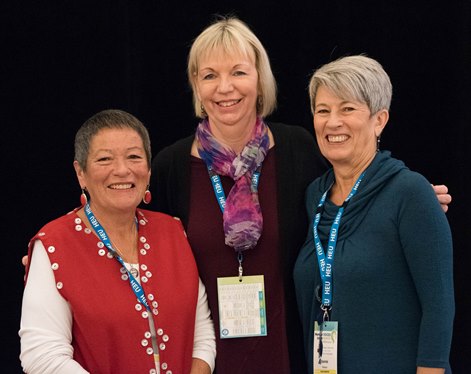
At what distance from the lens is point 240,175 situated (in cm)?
281

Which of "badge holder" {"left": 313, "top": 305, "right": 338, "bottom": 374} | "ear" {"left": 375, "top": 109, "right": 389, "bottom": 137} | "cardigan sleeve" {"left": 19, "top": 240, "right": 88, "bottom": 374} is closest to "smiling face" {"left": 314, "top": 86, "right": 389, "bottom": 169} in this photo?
"ear" {"left": 375, "top": 109, "right": 389, "bottom": 137}

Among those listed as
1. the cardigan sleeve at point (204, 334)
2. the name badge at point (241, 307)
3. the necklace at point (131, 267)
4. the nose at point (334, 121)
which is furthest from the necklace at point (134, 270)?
the nose at point (334, 121)

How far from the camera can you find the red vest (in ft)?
7.54

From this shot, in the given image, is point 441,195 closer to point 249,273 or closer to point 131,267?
point 249,273

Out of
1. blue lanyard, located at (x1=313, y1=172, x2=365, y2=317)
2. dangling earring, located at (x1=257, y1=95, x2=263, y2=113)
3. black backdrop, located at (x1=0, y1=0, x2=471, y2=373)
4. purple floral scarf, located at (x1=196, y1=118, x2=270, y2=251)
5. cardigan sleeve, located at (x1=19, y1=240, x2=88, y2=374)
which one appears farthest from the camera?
black backdrop, located at (x1=0, y1=0, x2=471, y2=373)

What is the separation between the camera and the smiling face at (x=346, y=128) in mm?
2512

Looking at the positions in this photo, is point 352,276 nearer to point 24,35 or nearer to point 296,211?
point 296,211

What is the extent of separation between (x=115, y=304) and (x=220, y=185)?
2.31 feet

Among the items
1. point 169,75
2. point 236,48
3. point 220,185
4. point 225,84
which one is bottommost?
point 220,185

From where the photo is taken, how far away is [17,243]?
3.96 metres

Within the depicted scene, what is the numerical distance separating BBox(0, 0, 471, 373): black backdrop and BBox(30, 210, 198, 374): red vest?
58.1 inches

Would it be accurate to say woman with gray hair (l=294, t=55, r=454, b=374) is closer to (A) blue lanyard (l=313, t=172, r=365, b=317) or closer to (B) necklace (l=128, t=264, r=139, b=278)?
(A) blue lanyard (l=313, t=172, r=365, b=317)


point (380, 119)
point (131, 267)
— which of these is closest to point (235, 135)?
point (380, 119)

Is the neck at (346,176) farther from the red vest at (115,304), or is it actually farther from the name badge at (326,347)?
the red vest at (115,304)
